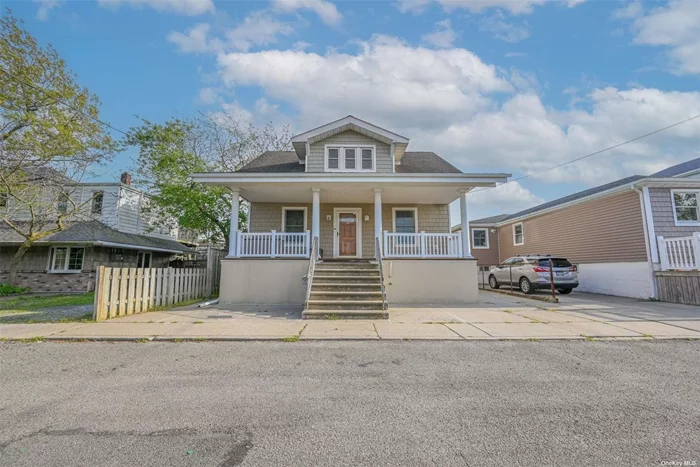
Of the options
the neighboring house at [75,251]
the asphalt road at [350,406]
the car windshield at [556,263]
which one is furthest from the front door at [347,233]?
the neighboring house at [75,251]

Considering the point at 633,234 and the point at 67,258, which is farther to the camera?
the point at 67,258

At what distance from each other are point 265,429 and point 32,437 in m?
1.76

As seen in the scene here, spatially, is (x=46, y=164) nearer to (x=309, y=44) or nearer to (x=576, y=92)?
(x=309, y=44)

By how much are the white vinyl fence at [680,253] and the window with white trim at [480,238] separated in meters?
10.0

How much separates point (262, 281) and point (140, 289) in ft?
10.7

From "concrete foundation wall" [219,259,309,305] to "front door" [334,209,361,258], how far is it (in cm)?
296

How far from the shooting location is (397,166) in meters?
13.4

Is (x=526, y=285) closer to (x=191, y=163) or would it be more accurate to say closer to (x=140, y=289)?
(x=140, y=289)

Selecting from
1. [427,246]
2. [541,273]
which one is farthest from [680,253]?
[427,246]

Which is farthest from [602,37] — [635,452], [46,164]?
[46,164]

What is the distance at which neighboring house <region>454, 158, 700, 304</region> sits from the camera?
10.8 m

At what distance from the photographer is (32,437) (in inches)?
94.7

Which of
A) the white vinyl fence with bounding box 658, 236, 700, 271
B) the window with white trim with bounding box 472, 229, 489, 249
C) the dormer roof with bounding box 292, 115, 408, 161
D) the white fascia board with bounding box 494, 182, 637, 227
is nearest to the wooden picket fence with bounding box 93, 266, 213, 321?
the dormer roof with bounding box 292, 115, 408, 161

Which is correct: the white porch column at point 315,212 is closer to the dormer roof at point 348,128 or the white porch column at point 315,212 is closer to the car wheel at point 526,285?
the dormer roof at point 348,128
